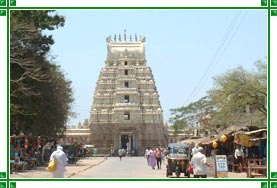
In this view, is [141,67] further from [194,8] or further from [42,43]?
[194,8]

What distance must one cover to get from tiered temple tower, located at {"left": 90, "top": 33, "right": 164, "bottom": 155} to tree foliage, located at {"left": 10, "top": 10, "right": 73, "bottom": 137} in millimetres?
25837

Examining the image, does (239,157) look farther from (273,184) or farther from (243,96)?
(273,184)

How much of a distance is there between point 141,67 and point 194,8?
52.0 m

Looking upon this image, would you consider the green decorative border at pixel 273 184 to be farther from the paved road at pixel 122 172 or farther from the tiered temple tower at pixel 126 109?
the tiered temple tower at pixel 126 109

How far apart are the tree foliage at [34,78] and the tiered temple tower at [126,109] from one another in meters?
25.8

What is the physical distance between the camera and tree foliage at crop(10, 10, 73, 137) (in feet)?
78.0

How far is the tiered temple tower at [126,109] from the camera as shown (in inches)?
2388

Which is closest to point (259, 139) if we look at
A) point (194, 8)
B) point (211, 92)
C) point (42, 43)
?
point (194, 8)

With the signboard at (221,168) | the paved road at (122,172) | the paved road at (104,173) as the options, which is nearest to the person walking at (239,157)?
the paved road at (104,173)

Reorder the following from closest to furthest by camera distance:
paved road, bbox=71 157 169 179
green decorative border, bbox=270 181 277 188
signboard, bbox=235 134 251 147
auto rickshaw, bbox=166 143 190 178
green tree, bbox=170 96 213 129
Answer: green decorative border, bbox=270 181 277 188, auto rickshaw, bbox=166 143 190 178, paved road, bbox=71 157 169 179, signboard, bbox=235 134 251 147, green tree, bbox=170 96 213 129

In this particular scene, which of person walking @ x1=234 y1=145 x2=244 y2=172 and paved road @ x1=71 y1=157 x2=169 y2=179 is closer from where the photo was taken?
paved road @ x1=71 y1=157 x2=169 y2=179

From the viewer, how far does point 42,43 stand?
27406mm

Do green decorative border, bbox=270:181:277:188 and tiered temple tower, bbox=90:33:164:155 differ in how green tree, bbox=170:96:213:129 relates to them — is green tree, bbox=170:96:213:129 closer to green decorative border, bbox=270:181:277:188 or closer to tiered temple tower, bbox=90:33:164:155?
tiered temple tower, bbox=90:33:164:155

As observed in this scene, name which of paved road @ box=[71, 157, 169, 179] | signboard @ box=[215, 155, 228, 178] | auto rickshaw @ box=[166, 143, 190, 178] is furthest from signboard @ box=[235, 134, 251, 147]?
signboard @ box=[215, 155, 228, 178]
